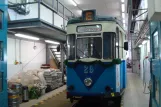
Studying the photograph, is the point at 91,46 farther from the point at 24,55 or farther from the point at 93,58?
the point at 24,55

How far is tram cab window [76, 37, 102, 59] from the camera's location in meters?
5.34

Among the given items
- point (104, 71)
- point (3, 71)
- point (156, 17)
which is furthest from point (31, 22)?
point (156, 17)

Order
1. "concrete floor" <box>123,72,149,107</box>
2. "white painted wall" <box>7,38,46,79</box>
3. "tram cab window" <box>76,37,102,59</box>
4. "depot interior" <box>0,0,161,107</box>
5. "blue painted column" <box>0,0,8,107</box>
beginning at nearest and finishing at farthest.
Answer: "blue painted column" <box>0,0,8,107</box>
"tram cab window" <box>76,37,102,59</box>
"concrete floor" <box>123,72,149,107</box>
"depot interior" <box>0,0,161,107</box>
"white painted wall" <box>7,38,46,79</box>

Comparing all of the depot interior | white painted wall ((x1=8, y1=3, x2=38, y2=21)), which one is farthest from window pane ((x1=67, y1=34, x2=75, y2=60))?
white painted wall ((x1=8, y1=3, x2=38, y2=21))

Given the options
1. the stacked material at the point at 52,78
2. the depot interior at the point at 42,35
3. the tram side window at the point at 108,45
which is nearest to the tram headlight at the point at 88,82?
the tram side window at the point at 108,45

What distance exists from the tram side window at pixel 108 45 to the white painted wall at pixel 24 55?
650 centimetres

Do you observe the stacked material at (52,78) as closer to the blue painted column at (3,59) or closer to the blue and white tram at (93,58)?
the blue and white tram at (93,58)

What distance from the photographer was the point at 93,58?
17.4 feet

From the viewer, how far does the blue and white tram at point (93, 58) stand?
5176 millimetres

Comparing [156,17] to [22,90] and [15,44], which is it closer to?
[22,90]

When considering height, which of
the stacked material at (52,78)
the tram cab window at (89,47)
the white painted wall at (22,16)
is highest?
the white painted wall at (22,16)

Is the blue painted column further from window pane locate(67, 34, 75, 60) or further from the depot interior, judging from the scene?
window pane locate(67, 34, 75, 60)

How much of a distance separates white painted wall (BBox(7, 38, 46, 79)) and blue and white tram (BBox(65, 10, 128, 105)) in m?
5.64

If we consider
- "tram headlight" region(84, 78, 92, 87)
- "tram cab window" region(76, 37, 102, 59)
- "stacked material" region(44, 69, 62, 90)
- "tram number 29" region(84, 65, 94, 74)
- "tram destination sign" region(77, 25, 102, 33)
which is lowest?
"stacked material" region(44, 69, 62, 90)
